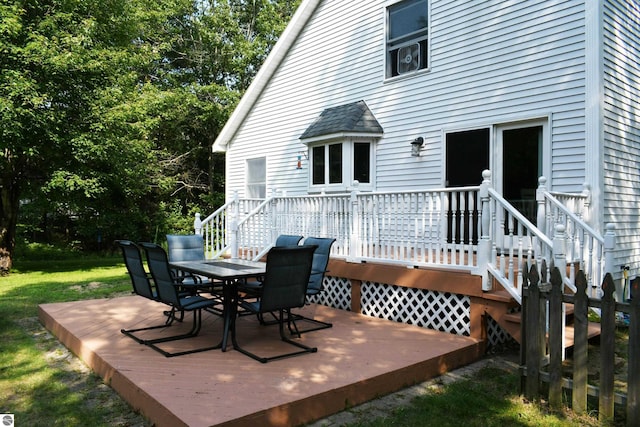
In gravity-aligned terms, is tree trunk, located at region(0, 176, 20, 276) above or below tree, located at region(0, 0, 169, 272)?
below

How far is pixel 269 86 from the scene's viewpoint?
40.0 ft

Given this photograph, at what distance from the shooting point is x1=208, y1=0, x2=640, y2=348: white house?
21.1 ft

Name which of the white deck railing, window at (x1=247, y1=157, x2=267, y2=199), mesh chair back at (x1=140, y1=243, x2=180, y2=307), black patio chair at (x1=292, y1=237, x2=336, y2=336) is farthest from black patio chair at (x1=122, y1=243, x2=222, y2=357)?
window at (x1=247, y1=157, x2=267, y2=199)

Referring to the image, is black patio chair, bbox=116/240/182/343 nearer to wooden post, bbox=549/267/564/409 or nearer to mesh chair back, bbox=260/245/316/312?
mesh chair back, bbox=260/245/316/312

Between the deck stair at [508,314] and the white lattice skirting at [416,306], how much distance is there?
368 mm

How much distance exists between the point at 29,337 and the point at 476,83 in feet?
24.6

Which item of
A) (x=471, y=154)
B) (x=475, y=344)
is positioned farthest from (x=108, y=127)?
(x=475, y=344)

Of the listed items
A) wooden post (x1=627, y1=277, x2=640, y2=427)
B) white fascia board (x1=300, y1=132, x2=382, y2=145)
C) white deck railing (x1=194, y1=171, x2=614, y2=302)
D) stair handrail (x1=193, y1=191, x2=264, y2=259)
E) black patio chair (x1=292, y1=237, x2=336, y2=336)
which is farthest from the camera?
white fascia board (x1=300, y1=132, x2=382, y2=145)

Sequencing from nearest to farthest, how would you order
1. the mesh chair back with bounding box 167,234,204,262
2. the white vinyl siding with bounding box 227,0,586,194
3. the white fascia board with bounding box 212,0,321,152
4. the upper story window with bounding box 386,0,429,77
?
the white vinyl siding with bounding box 227,0,586,194, the mesh chair back with bounding box 167,234,204,262, the upper story window with bounding box 386,0,429,77, the white fascia board with bounding box 212,0,321,152

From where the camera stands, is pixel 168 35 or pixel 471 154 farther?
pixel 168 35

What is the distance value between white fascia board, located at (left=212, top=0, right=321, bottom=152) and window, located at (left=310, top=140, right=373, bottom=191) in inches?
123

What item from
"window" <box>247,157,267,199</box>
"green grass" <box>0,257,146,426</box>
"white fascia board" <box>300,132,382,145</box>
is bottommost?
"green grass" <box>0,257,146,426</box>

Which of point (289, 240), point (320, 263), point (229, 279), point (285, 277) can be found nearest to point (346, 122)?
point (289, 240)

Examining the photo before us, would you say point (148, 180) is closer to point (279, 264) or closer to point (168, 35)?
point (168, 35)
